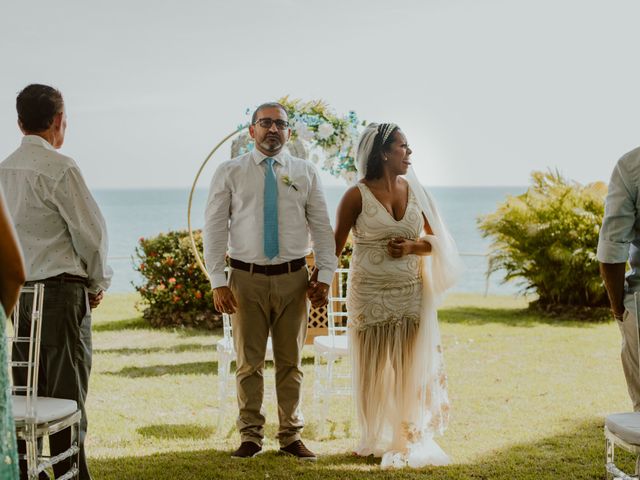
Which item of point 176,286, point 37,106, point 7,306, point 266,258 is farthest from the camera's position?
point 176,286

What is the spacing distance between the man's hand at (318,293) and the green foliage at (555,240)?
7026 mm

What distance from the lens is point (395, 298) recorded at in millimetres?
4996

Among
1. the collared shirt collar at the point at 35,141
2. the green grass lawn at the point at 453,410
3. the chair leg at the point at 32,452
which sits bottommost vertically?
the green grass lawn at the point at 453,410

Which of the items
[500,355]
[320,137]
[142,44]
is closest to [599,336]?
[500,355]

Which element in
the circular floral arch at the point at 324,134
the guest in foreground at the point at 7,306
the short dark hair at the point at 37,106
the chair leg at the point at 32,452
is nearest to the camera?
the guest in foreground at the point at 7,306

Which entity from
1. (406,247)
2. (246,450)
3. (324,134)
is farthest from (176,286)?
(406,247)

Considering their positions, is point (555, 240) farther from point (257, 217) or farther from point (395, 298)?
point (257, 217)

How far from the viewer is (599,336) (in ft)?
32.2

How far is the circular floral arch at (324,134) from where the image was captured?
6957 millimetres

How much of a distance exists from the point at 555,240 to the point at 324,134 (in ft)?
18.7

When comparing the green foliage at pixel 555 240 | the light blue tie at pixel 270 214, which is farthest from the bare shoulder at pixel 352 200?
the green foliage at pixel 555 240

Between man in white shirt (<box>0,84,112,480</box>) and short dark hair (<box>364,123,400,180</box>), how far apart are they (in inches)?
69.8

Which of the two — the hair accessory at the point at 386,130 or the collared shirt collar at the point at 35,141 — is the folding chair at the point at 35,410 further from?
the hair accessory at the point at 386,130

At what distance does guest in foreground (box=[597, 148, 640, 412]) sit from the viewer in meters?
3.70
